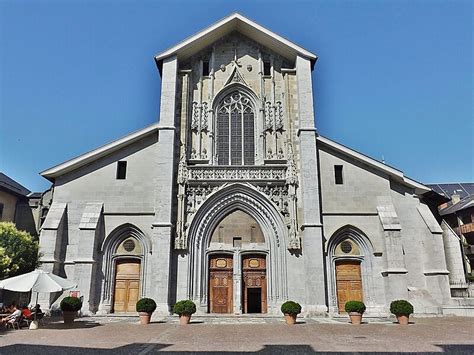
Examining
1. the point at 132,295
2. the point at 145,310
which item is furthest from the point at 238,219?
the point at 145,310

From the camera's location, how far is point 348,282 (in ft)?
72.5

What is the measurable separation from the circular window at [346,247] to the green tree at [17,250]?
52.1ft

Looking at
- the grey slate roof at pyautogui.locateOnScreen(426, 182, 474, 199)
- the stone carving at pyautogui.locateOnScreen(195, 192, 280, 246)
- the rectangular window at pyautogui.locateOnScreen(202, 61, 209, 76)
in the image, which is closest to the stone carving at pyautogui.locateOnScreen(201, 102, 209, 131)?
the rectangular window at pyautogui.locateOnScreen(202, 61, 209, 76)

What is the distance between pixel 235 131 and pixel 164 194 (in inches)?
241

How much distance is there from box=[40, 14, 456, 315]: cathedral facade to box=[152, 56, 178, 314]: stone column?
0.21ft

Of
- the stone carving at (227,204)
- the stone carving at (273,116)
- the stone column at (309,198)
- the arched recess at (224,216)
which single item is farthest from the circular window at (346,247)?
the stone carving at (273,116)

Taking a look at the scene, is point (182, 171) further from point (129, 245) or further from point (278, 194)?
point (278, 194)

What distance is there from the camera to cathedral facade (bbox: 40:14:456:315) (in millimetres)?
21203

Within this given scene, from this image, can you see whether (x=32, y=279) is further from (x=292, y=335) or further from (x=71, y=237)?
(x=292, y=335)

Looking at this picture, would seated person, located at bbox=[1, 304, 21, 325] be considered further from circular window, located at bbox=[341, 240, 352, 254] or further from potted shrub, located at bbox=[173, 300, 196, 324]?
circular window, located at bbox=[341, 240, 352, 254]

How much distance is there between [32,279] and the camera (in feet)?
51.5

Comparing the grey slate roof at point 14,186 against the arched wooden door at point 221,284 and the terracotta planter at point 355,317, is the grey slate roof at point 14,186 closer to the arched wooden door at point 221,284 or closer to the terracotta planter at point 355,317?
the arched wooden door at point 221,284

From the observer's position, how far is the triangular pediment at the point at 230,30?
24.9 metres

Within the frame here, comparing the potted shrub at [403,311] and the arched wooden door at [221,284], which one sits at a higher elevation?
the arched wooden door at [221,284]
